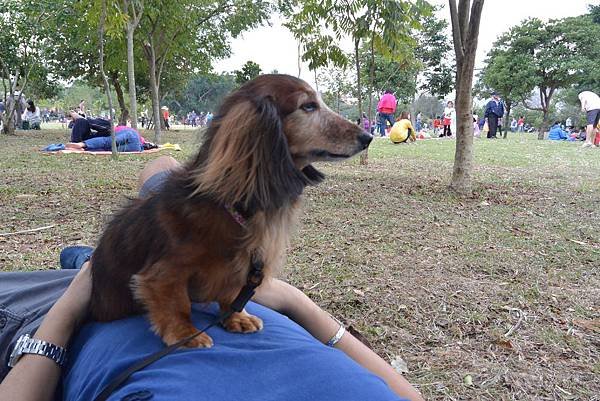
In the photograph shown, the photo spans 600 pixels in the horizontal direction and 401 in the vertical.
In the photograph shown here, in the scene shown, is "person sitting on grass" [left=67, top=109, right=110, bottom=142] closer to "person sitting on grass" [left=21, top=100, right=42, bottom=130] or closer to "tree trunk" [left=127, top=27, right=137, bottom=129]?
"tree trunk" [left=127, top=27, right=137, bottom=129]

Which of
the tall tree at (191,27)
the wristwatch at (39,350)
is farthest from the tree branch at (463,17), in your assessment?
the tall tree at (191,27)

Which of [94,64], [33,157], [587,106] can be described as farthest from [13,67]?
[587,106]

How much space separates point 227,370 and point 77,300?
748 mm

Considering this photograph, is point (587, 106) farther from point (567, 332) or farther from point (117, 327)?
point (117, 327)

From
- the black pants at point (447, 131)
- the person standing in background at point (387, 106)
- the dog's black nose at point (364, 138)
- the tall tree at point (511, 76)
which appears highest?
the tall tree at point (511, 76)

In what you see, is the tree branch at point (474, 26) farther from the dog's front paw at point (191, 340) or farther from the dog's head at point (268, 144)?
the dog's front paw at point (191, 340)

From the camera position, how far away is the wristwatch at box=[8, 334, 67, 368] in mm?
1481

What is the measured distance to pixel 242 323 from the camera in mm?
1579

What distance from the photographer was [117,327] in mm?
1527

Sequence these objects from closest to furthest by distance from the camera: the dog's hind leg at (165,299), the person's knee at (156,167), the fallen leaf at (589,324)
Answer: the dog's hind leg at (165,299)
the person's knee at (156,167)
the fallen leaf at (589,324)

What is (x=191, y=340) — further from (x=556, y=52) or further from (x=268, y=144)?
(x=556, y=52)

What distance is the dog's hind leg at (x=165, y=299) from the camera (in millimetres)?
1508

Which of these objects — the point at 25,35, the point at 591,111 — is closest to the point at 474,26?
the point at 591,111

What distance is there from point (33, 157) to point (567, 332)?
9968mm
